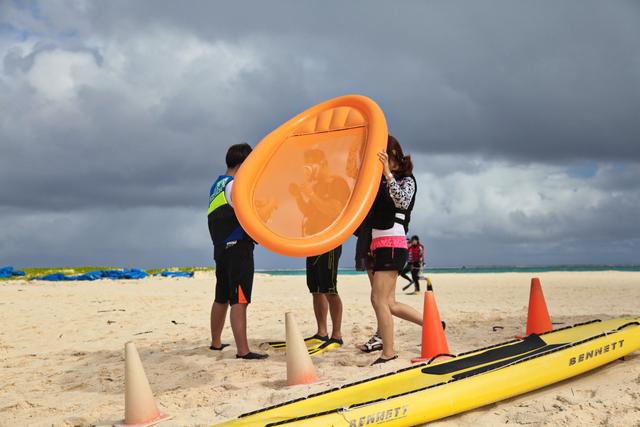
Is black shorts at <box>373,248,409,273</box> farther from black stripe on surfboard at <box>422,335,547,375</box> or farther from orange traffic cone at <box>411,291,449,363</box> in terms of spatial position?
black stripe on surfboard at <box>422,335,547,375</box>

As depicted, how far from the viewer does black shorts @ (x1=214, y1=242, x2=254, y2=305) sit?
17.8 feet

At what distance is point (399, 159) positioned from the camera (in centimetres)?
513

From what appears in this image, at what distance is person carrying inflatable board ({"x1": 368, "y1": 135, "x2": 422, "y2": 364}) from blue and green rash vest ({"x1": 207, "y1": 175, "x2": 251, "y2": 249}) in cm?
139

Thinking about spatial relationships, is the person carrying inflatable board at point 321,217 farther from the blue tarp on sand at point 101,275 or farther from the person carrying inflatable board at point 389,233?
the blue tarp on sand at point 101,275

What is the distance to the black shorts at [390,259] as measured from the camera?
4957mm

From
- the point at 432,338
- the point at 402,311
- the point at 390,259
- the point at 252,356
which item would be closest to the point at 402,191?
the point at 390,259

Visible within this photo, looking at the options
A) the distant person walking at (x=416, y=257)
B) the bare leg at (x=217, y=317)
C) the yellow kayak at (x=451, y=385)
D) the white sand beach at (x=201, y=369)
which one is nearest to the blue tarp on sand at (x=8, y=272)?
the white sand beach at (x=201, y=369)

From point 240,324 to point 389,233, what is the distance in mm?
1789

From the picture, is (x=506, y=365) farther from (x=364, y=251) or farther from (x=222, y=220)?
(x=222, y=220)

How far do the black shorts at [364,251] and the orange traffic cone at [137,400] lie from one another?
2371 mm

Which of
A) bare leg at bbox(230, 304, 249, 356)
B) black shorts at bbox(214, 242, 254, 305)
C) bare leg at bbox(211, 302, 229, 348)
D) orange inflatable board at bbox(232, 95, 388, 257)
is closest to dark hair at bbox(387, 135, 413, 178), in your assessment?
orange inflatable board at bbox(232, 95, 388, 257)

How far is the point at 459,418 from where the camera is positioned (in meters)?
3.53

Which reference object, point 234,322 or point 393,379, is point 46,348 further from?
point 393,379

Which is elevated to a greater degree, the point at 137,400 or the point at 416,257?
the point at 416,257
